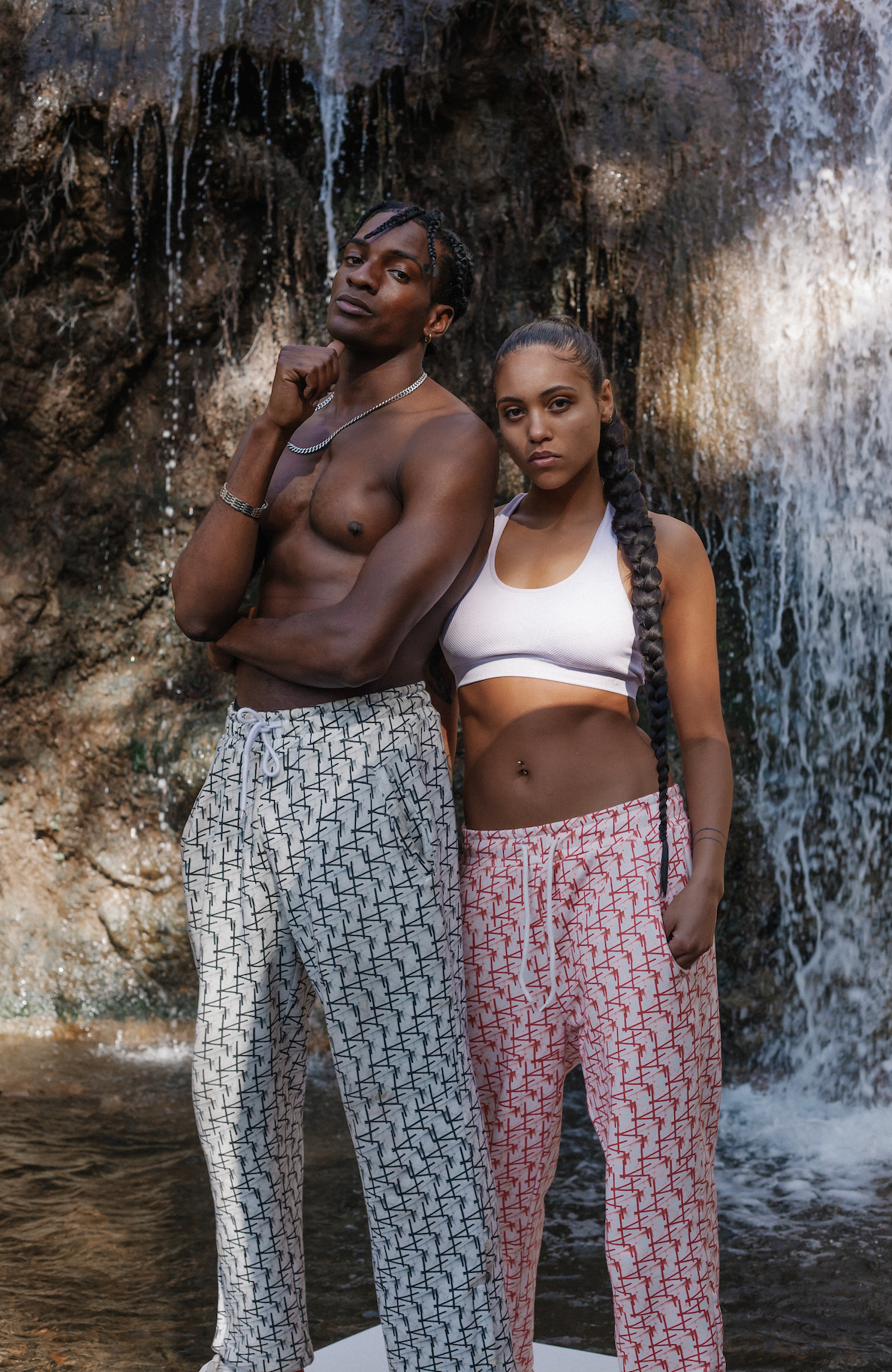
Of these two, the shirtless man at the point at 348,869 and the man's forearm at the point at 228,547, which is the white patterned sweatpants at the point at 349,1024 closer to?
the shirtless man at the point at 348,869

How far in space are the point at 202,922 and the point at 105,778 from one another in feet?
13.7

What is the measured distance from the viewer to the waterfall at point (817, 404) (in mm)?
5652

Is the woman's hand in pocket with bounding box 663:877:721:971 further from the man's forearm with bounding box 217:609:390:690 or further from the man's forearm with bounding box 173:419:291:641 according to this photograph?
the man's forearm with bounding box 173:419:291:641

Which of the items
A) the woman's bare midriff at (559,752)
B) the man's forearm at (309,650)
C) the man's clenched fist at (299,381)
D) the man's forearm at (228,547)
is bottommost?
the woman's bare midriff at (559,752)

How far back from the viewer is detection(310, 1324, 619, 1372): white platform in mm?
2484

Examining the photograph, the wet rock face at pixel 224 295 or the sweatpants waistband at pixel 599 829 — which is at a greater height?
the wet rock face at pixel 224 295

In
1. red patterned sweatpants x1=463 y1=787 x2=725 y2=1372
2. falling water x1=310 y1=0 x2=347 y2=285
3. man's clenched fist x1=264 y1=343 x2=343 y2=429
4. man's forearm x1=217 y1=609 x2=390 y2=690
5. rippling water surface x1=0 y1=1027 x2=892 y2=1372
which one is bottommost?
rippling water surface x1=0 y1=1027 x2=892 y2=1372

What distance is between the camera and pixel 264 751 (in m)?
2.07

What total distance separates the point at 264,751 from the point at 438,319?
33.3 inches

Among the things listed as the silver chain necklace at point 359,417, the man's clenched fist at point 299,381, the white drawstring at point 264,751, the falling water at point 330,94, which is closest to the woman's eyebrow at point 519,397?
the silver chain necklace at point 359,417

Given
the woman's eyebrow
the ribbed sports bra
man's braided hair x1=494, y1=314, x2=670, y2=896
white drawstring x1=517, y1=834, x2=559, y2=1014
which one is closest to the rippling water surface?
white drawstring x1=517, y1=834, x2=559, y2=1014

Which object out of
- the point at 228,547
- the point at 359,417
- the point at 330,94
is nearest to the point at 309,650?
the point at 228,547

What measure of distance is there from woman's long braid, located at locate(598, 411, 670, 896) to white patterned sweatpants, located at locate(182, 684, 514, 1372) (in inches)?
14.3

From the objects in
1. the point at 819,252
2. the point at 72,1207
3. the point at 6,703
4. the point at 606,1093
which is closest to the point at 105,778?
the point at 6,703
